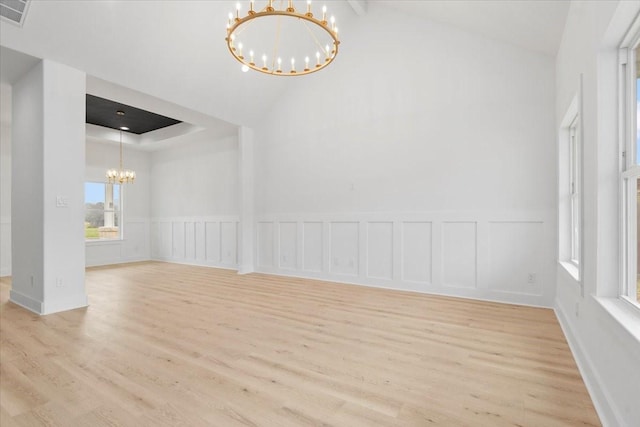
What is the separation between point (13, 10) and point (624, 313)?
5.51 meters

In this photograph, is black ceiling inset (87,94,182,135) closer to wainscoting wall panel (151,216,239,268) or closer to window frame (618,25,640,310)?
wainscoting wall panel (151,216,239,268)

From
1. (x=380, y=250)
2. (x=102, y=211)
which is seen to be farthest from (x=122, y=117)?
(x=380, y=250)

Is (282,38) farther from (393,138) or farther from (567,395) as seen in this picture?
(567,395)

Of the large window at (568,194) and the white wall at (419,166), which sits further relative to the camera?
the white wall at (419,166)

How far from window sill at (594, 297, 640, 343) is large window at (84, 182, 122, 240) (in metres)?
9.48

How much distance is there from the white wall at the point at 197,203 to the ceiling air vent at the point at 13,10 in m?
4.22

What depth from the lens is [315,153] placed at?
19.2 ft

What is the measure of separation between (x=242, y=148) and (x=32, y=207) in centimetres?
343

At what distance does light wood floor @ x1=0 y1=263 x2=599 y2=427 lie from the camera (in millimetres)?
1791

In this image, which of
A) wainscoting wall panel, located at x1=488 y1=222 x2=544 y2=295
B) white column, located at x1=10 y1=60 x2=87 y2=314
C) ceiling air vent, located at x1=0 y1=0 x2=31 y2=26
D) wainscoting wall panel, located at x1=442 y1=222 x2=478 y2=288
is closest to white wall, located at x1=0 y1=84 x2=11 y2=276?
white column, located at x1=10 y1=60 x2=87 y2=314

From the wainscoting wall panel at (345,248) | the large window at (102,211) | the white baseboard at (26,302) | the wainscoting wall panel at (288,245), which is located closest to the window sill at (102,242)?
the large window at (102,211)

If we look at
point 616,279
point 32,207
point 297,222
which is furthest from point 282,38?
point 616,279

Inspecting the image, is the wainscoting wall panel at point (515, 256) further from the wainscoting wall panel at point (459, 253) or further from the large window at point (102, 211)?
the large window at point (102, 211)

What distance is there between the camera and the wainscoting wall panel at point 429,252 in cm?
402
